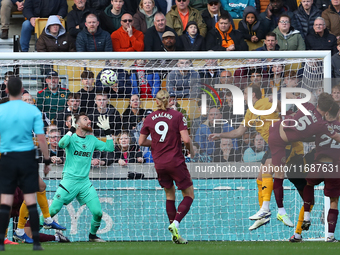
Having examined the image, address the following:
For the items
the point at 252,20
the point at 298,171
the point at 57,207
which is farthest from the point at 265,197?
the point at 252,20

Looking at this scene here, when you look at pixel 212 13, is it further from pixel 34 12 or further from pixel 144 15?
pixel 34 12

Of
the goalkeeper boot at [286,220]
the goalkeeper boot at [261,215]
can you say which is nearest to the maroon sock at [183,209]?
the goalkeeper boot at [261,215]

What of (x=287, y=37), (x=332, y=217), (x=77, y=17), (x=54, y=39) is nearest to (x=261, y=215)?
(x=332, y=217)

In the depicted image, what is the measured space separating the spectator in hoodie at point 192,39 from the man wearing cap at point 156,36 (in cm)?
16

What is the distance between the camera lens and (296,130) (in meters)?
8.02

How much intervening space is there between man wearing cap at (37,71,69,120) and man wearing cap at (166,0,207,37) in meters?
3.35

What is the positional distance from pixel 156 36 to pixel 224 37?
149 centimetres

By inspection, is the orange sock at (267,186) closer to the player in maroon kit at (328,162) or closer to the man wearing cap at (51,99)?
the player in maroon kit at (328,162)

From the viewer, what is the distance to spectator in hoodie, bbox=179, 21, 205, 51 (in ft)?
37.9

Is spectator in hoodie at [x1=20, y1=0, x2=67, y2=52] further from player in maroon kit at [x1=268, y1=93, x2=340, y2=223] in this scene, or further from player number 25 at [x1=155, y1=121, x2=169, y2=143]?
→ player in maroon kit at [x1=268, y1=93, x2=340, y2=223]

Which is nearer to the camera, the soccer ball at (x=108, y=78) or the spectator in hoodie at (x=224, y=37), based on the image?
the soccer ball at (x=108, y=78)

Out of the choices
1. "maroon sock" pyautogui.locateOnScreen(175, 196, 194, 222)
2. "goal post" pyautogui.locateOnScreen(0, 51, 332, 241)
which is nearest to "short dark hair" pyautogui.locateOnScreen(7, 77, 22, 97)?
"maroon sock" pyautogui.locateOnScreen(175, 196, 194, 222)

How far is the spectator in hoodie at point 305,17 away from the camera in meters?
12.3

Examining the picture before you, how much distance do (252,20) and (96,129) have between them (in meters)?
4.55
